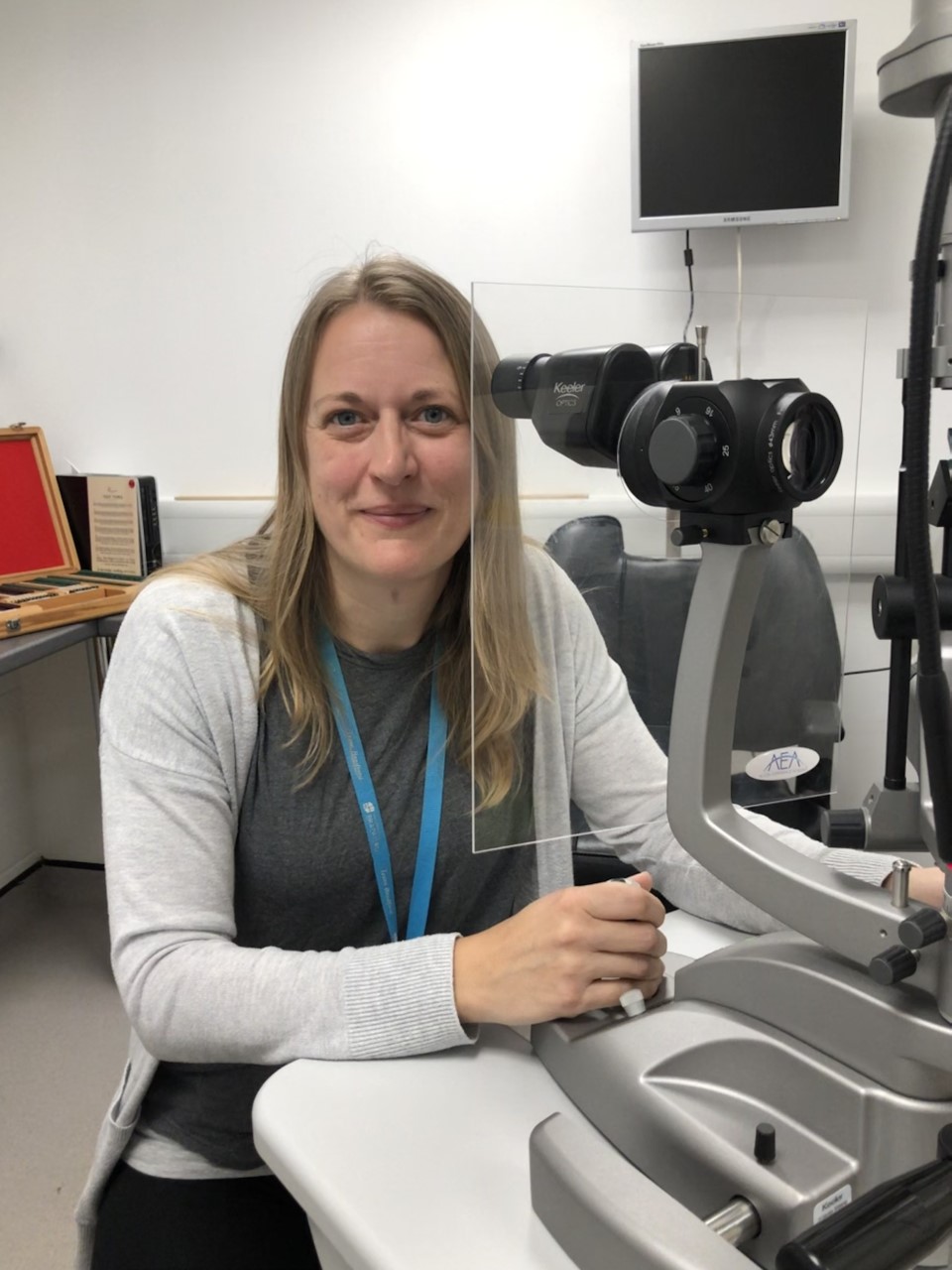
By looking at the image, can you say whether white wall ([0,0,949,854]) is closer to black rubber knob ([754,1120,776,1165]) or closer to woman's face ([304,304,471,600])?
woman's face ([304,304,471,600])

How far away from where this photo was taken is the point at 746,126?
206 cm

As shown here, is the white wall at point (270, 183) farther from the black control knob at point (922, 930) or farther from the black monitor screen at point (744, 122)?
the black control knob at point (922, 930)

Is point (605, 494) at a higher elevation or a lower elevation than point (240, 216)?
lower

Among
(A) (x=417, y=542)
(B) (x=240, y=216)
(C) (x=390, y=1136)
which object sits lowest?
(C) (x=390, y=1136)

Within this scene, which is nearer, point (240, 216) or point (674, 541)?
point (674, 541)

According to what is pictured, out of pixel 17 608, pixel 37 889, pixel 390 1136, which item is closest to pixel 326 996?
pixel 390 1136

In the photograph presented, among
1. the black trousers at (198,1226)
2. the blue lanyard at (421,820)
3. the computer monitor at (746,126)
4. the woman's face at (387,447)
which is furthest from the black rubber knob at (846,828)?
the computer monitor at (746,126)

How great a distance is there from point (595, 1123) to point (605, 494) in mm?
392

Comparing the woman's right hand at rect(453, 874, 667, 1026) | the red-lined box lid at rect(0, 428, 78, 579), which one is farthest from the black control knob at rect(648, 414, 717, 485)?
the red-lined box lid at rect(0, 428, 78, 579)

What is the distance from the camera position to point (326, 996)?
0.77m

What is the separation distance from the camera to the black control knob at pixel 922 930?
1.72 ft

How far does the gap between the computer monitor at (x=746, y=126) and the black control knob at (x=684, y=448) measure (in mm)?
1781

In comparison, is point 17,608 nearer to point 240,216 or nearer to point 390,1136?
point 240,216

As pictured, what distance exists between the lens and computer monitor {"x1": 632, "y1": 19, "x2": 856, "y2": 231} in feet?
6.62
